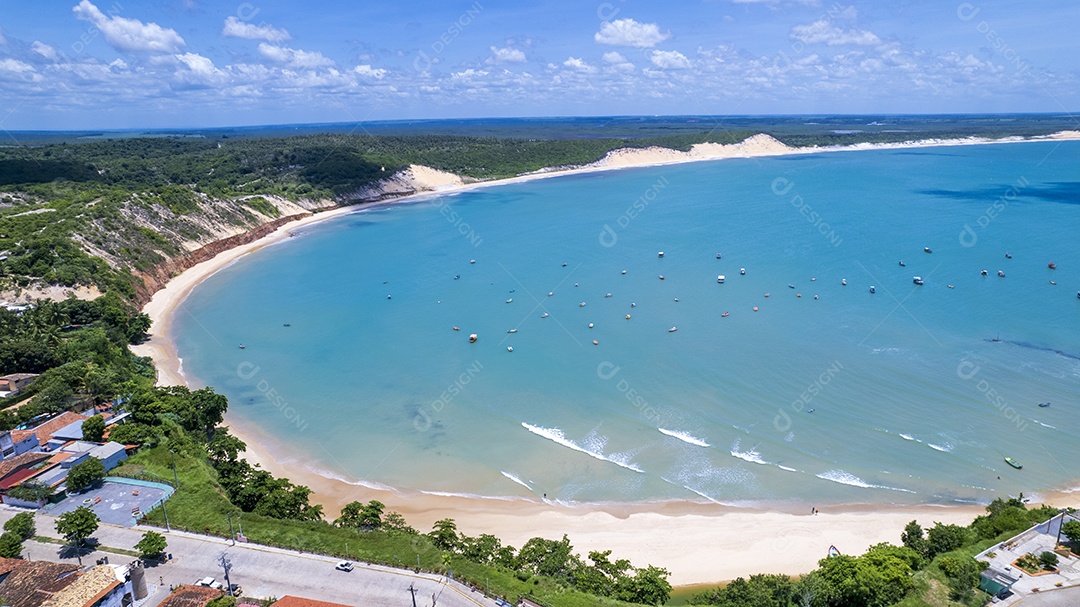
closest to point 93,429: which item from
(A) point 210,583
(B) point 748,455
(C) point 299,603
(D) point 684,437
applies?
(A) point 210,583

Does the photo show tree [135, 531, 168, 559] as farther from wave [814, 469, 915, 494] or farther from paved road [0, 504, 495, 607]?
wave [814, 469, 915, 494]

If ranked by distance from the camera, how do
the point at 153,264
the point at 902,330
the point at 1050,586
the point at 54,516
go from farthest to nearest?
the point at 153,264
the point at 902,330
the point at 54,516
the point at 1050,586

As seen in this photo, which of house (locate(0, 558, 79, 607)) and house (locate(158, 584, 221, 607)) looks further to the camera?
house (locate(158, 584, 221, 607))

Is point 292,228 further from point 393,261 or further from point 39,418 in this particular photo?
point 39,418

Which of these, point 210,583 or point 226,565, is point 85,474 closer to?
point 226,565

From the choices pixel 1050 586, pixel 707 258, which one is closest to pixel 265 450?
pixel 1050 586

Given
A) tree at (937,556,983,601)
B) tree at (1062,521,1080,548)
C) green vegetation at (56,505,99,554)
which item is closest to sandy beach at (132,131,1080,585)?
tree at (937,556,983,601)

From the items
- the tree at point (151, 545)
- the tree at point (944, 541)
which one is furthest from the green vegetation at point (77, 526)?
the tree at point (944, 541)
